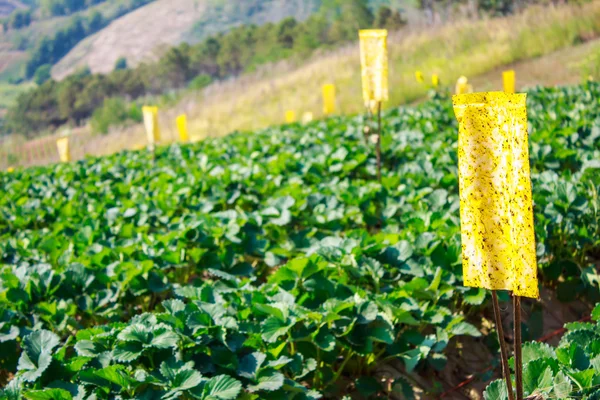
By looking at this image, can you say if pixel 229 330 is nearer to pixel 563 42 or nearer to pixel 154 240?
pixel 154 240

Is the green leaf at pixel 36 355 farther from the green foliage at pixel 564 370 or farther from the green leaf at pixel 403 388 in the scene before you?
the green foliage at pixel 564 370

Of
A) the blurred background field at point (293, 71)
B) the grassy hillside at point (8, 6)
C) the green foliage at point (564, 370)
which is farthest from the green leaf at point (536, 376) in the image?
the grassy hillside at point (8, 6)

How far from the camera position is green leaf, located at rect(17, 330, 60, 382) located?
2.03 m

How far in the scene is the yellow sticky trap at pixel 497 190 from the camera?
4.43ft

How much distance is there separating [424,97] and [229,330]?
13103mm

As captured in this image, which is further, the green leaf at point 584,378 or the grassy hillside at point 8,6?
the grassy hillside at point 8,6

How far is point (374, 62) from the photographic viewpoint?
433 centimetres

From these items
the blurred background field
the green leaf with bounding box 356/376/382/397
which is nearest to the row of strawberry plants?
the green leaf with bounding box 356/376/382/397

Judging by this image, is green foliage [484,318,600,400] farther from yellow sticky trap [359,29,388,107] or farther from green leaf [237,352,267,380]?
yellow sticky trap [359,29,388,107]

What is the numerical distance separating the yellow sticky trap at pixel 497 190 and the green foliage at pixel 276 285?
35 centimetres

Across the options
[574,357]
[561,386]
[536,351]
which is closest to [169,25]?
[536,351]

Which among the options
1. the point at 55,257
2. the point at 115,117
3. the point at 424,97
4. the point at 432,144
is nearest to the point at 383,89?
the point at 432,144

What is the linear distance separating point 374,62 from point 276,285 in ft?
7.31

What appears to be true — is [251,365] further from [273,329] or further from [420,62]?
[420,62]
